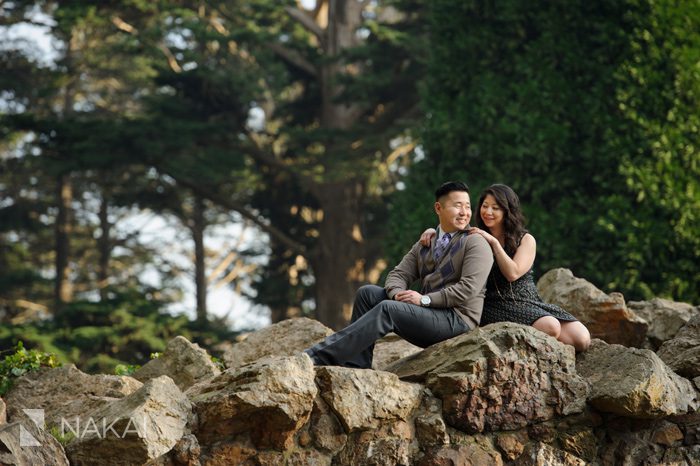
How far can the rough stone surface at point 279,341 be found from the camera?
7.32 meters

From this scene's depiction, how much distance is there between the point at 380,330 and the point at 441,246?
0.80 metres

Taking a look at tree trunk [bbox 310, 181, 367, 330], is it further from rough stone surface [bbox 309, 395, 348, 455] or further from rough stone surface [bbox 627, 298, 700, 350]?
rough stone surface [bbox 309, 395, 348, 455]

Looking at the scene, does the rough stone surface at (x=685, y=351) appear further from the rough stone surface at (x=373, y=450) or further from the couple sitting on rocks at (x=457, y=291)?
the rough stone surface at (x=373, y=450)

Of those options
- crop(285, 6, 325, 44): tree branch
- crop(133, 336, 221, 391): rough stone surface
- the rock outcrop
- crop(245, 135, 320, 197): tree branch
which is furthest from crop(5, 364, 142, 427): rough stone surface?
crop(285, 6, 325, 44): tree branch

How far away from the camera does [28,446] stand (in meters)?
4.65

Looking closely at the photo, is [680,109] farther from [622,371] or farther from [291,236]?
[291,236]

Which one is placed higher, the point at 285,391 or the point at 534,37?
the point at 534,37

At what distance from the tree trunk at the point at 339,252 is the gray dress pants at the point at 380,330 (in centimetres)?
1196

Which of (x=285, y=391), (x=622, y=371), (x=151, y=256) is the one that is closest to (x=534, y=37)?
(x=622, y=371)

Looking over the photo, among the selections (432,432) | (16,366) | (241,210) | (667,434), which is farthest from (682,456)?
(241,210)

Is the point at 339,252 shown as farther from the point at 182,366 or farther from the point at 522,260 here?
the point at 522,260

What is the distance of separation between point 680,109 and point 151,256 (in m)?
18.2

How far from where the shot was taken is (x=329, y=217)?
1878cm

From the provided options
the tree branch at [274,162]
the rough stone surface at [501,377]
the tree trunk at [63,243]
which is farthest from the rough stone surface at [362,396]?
the tree trunk at [63,243]
